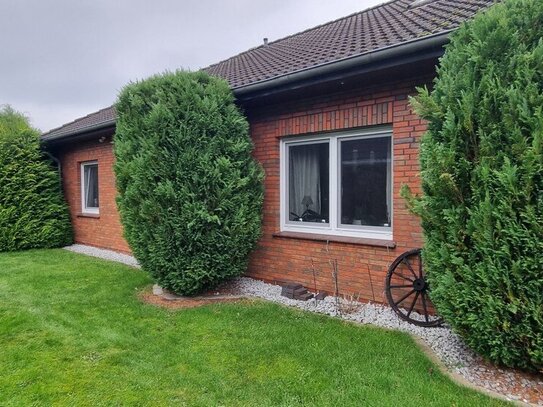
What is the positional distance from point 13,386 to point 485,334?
370 centimetres

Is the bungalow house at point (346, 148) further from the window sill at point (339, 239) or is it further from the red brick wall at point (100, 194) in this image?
the red brick wall at point (100, 194)

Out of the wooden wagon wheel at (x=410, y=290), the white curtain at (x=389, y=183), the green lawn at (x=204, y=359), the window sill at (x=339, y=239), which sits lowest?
the green lawn at (x=204, y=359)

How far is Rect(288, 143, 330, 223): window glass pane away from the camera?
535 centimetres

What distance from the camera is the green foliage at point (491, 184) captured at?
8.38 ft

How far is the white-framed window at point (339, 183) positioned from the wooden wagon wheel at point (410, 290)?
0.48 meters

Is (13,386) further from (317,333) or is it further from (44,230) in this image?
(44,230)

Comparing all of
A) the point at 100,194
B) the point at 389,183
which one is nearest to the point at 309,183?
the point at 389,183

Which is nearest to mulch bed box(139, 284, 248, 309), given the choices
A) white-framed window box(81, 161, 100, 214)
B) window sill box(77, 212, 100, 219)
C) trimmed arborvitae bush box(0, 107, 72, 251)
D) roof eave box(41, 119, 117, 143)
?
roof eave box(41, 119, 117, 143)

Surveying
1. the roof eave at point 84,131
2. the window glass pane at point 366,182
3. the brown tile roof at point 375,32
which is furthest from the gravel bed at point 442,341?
the roof eave at point 84,131

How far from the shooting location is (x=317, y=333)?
388cm

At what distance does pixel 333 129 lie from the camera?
16.3ft

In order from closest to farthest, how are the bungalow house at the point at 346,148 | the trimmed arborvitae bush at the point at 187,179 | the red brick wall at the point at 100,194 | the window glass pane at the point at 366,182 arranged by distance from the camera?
the bungalow house at the point at 346,148 < the window glass pane at the point at 366,182 < the trimmed arborvitae bush at the point at 187,179 < the red brick wall at the point at 100,194

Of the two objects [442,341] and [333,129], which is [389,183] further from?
[442,341]

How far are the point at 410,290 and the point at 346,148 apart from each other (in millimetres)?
1985
